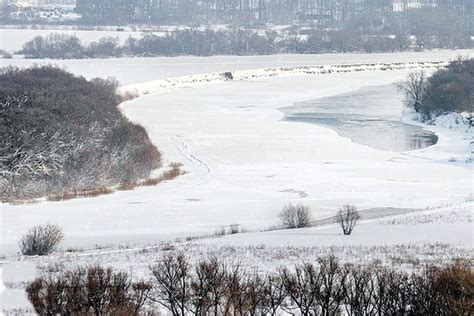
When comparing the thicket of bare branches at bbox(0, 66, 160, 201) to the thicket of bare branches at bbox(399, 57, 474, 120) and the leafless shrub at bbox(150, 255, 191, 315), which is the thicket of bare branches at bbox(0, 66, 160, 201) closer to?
the leafless shrub at bbox(150, 255, 191, 315)

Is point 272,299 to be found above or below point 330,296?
above

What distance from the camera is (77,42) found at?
311ft

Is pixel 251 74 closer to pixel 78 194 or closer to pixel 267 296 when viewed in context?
pixel 78 194

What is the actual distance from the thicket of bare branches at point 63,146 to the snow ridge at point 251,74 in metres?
24.4

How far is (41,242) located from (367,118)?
106 feet

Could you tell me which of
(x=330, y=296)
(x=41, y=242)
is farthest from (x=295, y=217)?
(x=330, y=296)

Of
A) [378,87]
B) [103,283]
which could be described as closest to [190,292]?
[103,283]

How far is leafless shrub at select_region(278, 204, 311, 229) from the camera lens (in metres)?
21.2

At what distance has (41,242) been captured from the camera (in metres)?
17.9

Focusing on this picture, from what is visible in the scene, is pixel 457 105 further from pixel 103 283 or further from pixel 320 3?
pixel 320 3

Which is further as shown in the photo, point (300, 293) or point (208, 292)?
point (208, 292)

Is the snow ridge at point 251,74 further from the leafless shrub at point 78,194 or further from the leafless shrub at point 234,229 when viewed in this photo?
the leafless shrub at point 234,229

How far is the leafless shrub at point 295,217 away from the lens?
21.2 meters

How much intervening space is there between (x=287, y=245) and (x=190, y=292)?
220 inches
